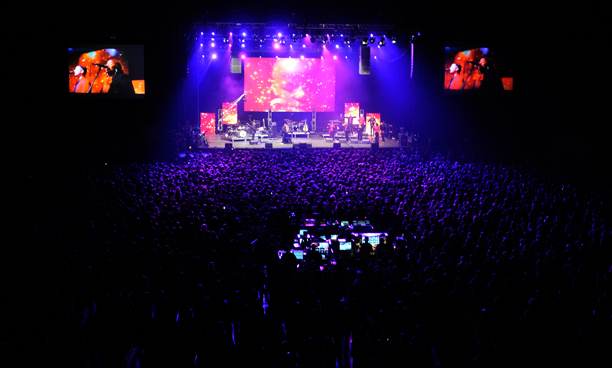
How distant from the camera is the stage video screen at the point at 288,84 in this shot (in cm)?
3478

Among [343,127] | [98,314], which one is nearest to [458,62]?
[343,127]

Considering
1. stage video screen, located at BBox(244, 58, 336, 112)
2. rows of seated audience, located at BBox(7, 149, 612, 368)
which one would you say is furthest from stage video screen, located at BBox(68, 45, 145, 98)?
rows of seated audience, located at BBox(7, 149, 612, 368)

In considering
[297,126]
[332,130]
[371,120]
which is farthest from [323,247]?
[297,126]

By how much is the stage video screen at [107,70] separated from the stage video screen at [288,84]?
32.8ft

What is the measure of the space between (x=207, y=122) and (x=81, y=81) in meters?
9.93

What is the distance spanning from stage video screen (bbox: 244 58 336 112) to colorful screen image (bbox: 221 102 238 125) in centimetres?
86

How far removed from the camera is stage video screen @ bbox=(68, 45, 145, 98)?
2555cm

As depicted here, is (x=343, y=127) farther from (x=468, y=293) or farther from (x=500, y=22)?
(x=468, y=293)

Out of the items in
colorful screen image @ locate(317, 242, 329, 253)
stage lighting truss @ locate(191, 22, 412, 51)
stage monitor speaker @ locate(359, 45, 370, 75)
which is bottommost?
colorful screen image @ locate(317, 242, 329, 253)

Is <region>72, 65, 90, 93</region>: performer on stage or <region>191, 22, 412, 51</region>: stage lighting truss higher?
<region>191, 22, 412, 51</region>: stage lighting truss

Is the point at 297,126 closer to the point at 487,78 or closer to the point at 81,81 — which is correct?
the point at 487,78

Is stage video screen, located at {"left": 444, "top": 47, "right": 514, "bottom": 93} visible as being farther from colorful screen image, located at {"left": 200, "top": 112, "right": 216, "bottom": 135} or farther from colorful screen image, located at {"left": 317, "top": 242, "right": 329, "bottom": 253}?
colorful screen image, located at {"left": 317, "top": 242, "right": 329, "bottom": 253}

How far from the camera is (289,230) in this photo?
1270cm

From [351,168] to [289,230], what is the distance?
26.9 feet
